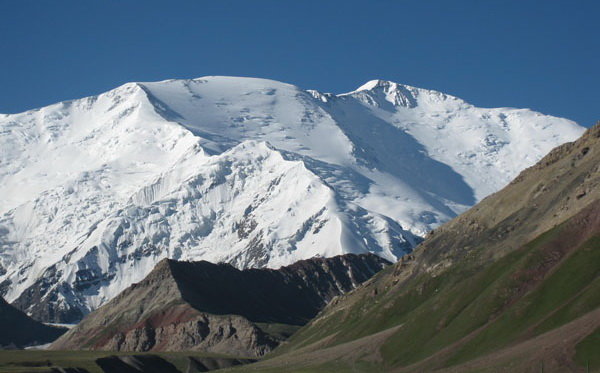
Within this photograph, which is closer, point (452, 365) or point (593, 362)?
point (593, 362)

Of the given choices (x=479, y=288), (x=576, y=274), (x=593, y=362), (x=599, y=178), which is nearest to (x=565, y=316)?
(x=576, y=274)

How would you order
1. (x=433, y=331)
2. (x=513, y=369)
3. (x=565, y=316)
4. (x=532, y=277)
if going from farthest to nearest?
(x=433, y=331)
(x=532, y=277)
(x=565, y=316)
(x=513, y=369)

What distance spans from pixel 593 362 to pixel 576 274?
32.0 meters

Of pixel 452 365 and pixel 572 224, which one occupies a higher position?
pixel 572 224

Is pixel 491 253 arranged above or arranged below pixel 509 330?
above

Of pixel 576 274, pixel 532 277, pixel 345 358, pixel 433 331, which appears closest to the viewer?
pixel 576 274

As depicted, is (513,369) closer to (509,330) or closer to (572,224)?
(509,330)

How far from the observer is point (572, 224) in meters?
165

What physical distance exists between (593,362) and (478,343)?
1394 inches

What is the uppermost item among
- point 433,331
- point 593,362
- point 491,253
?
point 491,253

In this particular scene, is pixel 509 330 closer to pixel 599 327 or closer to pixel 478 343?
pixel 478 343

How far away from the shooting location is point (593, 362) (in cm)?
11762

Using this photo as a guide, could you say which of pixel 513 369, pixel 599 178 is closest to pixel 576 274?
pixel 513 369

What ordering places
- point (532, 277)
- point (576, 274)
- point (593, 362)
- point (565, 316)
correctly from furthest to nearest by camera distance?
point (532, 277) < point (576, 274) < point (565, 316) < point (593, 362)
